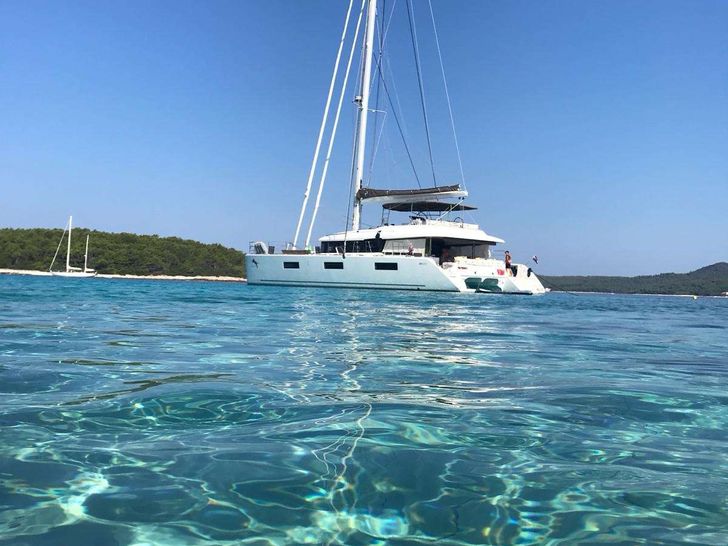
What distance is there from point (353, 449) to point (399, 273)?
68.5ft

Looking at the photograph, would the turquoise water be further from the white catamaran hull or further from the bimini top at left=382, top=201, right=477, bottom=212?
the bimini top at left=382, top=201, right=477, bottom=212

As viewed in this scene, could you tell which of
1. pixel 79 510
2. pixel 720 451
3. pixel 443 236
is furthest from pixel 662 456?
pixel 443 236

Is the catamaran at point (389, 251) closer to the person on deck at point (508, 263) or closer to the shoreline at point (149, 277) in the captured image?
the person on deck at point (508, 263)

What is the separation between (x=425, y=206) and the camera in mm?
27219

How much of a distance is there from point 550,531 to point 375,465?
703mm

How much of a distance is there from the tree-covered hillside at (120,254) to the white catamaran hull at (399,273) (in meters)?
44.8

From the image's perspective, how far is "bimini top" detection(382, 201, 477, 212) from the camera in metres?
26.5

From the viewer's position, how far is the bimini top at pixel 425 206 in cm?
2648

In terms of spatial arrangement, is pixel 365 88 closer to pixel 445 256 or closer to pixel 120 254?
pixel 445 256

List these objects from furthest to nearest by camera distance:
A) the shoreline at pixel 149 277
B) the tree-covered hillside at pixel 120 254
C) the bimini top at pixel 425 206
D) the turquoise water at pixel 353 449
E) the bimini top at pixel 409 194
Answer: the tree-covered hillside at pixel 120 254 < the shoreline at pixel 149 277 < the bimini top at pixel 425 206 < the bimini top at pixel 409 194 < the turquoise water at pixel 353 449

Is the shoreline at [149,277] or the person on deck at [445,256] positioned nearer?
the person on deck at [445,256]

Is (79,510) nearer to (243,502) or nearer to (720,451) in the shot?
(243,502)

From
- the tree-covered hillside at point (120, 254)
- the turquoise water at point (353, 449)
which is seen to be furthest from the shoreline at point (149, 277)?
the turquoise water at point (353, 449)

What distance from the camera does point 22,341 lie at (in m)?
5.60
